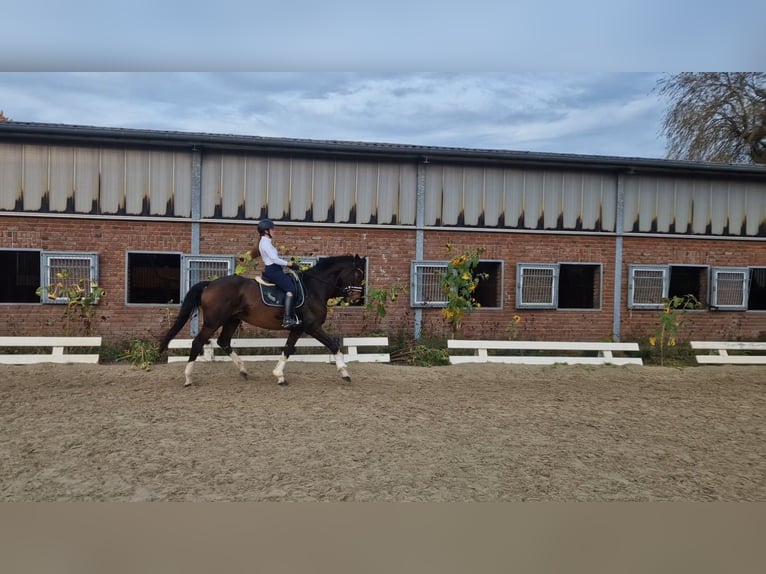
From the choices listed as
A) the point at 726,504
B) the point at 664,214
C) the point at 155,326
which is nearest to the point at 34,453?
the point at 726,504

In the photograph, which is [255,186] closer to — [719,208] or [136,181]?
[136,181]

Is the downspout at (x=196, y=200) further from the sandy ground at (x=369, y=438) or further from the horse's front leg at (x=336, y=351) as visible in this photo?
the horse's front leg at (x=336, y=351)

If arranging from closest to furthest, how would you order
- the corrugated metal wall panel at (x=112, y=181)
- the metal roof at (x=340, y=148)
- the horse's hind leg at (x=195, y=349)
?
the horse's hind leg at (x=195, y=349) → the metal roof at (x=340, y=148) → the corrugated metal wall panel at (x=112, y=181)

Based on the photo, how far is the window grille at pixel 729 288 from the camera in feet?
41.3

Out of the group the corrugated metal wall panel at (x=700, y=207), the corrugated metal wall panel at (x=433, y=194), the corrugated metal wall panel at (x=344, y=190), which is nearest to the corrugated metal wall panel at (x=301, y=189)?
the corrugated metal wall panel at (x=344, y=190)

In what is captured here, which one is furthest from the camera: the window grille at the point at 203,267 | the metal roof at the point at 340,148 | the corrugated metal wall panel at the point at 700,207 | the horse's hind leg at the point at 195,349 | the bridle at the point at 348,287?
the corrugated metal wall panel at the point at 700,207

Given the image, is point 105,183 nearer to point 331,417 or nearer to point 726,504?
point 331,417

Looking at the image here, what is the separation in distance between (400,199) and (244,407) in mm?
6312

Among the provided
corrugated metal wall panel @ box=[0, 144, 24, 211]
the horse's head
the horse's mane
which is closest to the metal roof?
corrugated metal wall panel @ box=[0, 144, 24, 211]

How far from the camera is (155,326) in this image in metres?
10.6

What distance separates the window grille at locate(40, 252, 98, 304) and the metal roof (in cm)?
217

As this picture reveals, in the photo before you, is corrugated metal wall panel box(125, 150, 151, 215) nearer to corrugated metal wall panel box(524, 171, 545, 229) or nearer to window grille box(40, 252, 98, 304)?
window grille box(40, 252, 98, 304)

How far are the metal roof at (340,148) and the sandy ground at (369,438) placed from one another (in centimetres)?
430

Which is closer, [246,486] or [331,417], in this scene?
[246,486]
